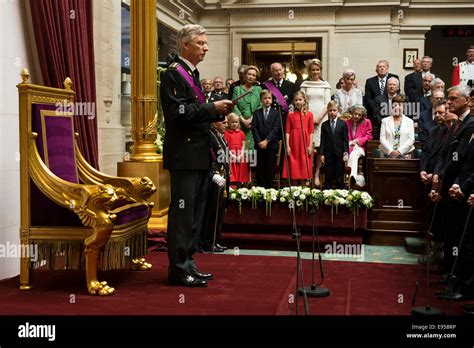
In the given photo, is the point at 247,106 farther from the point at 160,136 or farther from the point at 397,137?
the point at 397,137

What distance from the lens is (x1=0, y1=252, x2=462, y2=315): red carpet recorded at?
136 inches

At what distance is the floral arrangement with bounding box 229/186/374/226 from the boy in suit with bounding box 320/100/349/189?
904 millimetres

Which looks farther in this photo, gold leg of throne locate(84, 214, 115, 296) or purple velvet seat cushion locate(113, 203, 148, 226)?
purple velvet seat cushion locate(113, 203, 148, 226)

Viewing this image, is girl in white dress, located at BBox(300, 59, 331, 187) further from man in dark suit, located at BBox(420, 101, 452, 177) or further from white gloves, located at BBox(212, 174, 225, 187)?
white gloves, located at BBox(212, 174, 225, 187)

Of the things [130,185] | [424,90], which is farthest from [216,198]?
[424,90]

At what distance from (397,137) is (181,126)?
447 centimetres

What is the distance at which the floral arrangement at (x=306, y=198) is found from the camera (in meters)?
6.92

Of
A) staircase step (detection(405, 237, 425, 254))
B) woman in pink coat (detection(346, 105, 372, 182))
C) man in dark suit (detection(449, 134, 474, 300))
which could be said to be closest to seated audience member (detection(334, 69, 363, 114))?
woman in pink coat (detection(346, 105, 372, 182))

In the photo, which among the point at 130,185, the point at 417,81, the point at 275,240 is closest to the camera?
the point at 130,185

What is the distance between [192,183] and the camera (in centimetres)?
400

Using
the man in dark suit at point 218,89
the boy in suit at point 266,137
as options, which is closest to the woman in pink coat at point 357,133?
the boy in suit at point 266,137

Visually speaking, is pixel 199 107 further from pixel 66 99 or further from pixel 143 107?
pixel 143 107

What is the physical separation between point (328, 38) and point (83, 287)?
394 inches

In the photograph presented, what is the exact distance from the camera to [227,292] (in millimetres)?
3846
